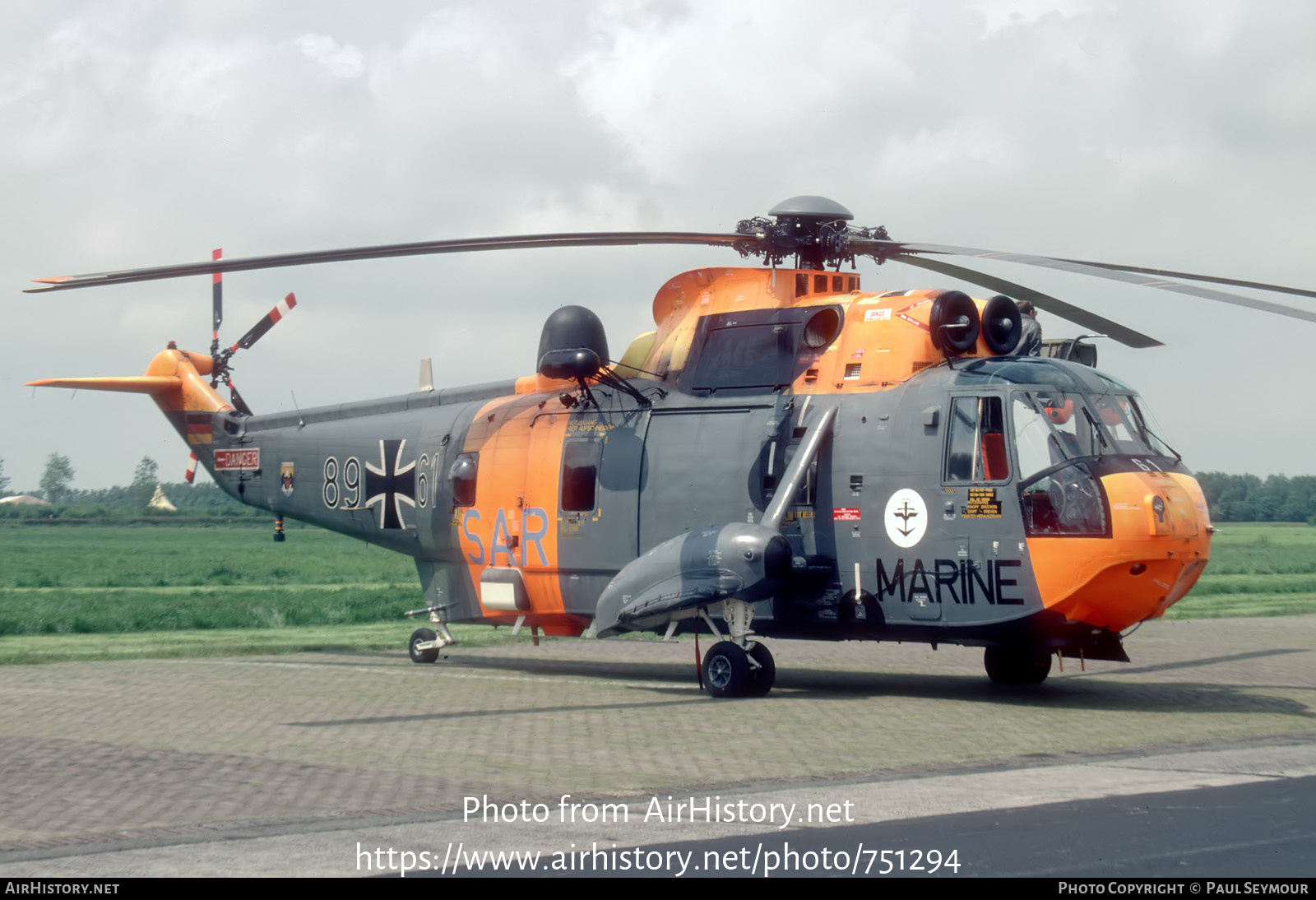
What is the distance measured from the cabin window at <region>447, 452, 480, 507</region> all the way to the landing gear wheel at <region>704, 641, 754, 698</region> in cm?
474

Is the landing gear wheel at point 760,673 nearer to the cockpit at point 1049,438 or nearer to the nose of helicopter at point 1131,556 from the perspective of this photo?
the cockpit at point 1049,438

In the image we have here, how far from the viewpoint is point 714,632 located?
51.1 ft

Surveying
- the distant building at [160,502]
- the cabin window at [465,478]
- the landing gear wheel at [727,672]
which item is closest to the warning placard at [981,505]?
the landing gear wheel at [727,672]

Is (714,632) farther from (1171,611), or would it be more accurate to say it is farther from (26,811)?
(1171,611)

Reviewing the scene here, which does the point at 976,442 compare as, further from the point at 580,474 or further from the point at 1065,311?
the point at 580,474

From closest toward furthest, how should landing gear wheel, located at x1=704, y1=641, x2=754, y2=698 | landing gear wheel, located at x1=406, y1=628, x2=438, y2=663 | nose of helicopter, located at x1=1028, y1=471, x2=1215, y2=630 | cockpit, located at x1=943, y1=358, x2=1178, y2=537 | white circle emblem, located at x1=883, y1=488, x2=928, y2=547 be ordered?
nose of helicopter, located at x1=1028, y1=471, x2=1215, y2=630
cockpit, located at x1=943, y1=358, x2=1178, y2=537
white circle emblem, located at x1=883, y1=488, x2=928, y2=547
landing gear wheel, located at x1=704, y1=641, x2=754, y2=698
landing gear wheel, located at x1=406, y1=628, x2=438, y2=663

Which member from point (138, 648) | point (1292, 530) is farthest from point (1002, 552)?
point (1292, 530)

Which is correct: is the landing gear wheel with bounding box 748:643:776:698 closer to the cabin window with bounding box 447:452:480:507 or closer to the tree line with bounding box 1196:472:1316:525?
the cabin window with bounding box 447:452:480:507

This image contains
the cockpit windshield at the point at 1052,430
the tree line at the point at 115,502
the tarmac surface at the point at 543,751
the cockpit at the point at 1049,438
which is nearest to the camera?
the tarmac surface at the point at 543,751

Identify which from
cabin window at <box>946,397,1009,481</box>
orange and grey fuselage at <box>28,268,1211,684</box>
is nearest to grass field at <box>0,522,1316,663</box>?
orange and grey fuselage at <box>28,268,1211,684</box>

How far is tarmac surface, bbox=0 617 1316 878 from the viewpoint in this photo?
26.7 ft

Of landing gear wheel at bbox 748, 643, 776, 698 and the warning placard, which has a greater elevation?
the warning placard

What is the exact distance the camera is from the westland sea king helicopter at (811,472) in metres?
13.6

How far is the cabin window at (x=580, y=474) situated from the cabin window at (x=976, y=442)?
471 centimetres
